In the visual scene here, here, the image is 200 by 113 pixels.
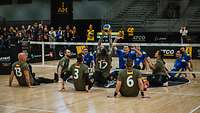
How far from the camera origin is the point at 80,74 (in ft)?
39.0

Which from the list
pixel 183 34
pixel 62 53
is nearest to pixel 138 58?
pixel 62 53

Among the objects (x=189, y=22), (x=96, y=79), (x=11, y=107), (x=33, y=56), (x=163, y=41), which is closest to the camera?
(x=11, y=107)

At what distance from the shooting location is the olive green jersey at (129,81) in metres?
10.8

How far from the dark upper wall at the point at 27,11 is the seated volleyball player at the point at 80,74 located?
26.5 metres

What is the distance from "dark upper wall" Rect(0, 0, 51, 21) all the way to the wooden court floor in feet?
83.4

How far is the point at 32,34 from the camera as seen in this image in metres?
26.2

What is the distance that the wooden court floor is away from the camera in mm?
9594

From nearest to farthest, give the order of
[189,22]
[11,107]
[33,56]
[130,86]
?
[11,107] < [130,86] < [33,56] < [189,22]

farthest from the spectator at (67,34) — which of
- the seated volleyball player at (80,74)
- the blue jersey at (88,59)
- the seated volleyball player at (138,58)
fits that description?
the seated volleyball player at (80,74)

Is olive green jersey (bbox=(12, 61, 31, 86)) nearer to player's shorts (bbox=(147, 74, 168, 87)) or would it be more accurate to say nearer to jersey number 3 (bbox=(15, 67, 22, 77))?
jersey number 3 (bbox=(15, 67, 22, 77))

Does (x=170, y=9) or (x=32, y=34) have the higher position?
(x=170, y=9)

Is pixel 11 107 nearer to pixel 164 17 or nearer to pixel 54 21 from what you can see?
pixel 54 21

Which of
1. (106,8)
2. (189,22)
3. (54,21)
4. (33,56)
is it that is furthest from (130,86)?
(106,8)

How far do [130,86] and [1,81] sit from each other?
20.0 feet
